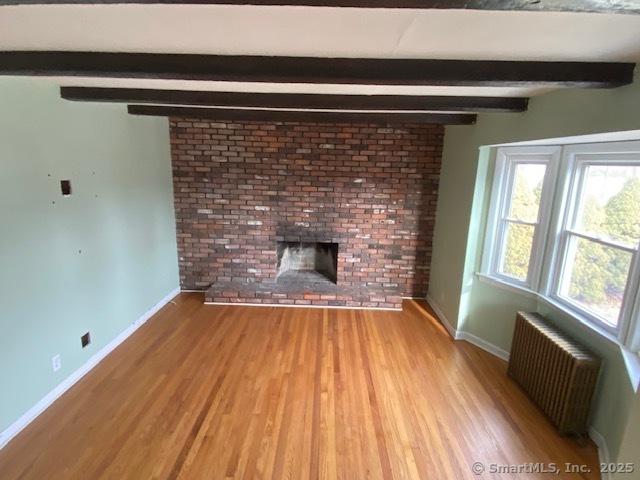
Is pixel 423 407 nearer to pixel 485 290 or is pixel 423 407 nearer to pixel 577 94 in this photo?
pixel 485 290

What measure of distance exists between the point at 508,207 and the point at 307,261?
2.68 metres

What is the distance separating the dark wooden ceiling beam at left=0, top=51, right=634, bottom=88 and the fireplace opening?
9.67ft

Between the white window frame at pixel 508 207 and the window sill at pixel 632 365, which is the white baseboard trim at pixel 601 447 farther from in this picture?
the white window frame at pixel 508 207

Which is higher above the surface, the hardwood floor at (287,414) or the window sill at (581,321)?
the window sill at (581,321)

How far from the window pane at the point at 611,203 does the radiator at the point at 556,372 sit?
0.79 metres

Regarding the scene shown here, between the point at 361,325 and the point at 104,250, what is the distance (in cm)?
273

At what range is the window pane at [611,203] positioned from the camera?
6.60 ft

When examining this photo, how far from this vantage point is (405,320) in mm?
3807

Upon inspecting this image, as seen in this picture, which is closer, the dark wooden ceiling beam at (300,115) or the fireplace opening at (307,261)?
the dark wooden ceiling beam at (300,115)

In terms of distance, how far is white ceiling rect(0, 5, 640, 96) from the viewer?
3.61ft

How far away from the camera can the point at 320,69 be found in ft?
5.19

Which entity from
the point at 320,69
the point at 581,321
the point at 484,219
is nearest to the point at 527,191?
the point at 484,219

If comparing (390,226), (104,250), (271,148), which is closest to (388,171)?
(390,226)

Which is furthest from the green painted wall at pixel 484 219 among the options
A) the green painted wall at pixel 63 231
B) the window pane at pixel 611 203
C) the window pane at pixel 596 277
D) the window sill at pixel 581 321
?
the green painted wall at pixel 63 231
